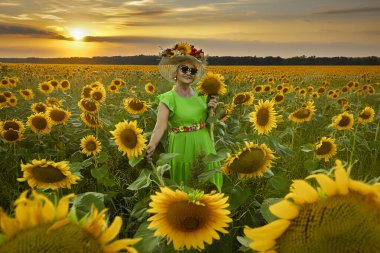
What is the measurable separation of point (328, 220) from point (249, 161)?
1.41m

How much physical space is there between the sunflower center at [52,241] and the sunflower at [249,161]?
1535 millimetres

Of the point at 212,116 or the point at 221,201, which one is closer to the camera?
the point at 221,201

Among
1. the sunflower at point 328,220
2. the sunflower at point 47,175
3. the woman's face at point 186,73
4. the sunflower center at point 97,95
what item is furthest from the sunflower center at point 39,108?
the sunflower at point 328,220

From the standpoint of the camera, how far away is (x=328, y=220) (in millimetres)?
965

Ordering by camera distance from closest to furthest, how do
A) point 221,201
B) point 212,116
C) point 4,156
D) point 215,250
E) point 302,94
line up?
point 221,201, point 215,250, point 212,116, point 4,156, point 302,94

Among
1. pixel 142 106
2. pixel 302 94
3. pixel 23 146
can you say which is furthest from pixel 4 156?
pixel 302 94

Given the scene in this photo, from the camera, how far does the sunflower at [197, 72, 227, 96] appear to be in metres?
3.57

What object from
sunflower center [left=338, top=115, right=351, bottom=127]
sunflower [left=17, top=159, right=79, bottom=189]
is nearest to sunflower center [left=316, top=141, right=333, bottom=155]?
sunflower center [left=338, top=115, right=351, bottom=127]

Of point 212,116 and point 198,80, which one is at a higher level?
point 198,80

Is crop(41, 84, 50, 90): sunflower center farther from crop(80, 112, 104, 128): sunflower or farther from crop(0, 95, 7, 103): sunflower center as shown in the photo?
crop(80, 112, 104, 128): sunflower

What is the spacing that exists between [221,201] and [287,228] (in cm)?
40

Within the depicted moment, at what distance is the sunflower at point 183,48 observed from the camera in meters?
3.66

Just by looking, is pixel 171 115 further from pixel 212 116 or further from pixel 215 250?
pixel 215 250

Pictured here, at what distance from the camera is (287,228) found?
3.35 ft
